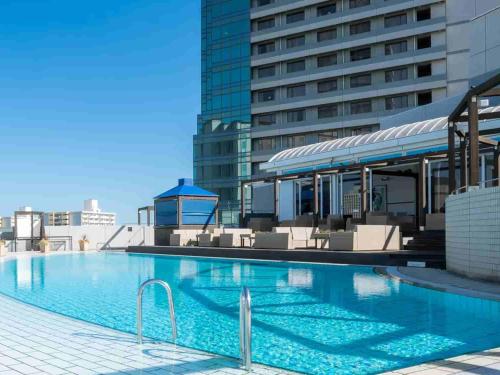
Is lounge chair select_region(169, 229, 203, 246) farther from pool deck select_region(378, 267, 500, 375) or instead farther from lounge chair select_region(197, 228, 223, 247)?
pool deck select_region(378, 267, 500, 375)

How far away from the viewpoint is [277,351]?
5.73 metres

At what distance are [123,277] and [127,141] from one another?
98.7 ft

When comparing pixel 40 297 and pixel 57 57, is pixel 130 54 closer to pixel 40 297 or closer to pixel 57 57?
pixel 57 57

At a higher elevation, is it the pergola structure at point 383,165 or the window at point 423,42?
the window at point 423,42

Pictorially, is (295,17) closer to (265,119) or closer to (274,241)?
(265,119)

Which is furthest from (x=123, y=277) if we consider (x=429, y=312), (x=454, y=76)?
(x=454, y=76)

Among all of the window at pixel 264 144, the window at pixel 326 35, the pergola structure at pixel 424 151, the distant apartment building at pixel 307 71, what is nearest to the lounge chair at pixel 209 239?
the pergola structure at pixel 424 151

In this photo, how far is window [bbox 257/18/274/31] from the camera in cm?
5877

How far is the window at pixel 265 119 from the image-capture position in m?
57.8

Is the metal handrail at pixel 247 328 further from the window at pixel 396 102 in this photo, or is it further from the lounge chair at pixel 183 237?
the window at pixel 396 102

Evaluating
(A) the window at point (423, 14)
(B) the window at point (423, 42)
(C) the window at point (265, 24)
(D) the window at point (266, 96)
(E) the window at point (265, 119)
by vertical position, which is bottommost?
(E) the window at point (265, 119)

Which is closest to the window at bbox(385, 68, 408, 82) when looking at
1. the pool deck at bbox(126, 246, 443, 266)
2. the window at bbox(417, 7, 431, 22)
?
the window at bbox(417, 7, 431, 22)

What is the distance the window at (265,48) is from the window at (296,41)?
186 centimetres

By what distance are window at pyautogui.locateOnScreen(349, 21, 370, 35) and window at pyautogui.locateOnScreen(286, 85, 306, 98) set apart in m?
7.66
